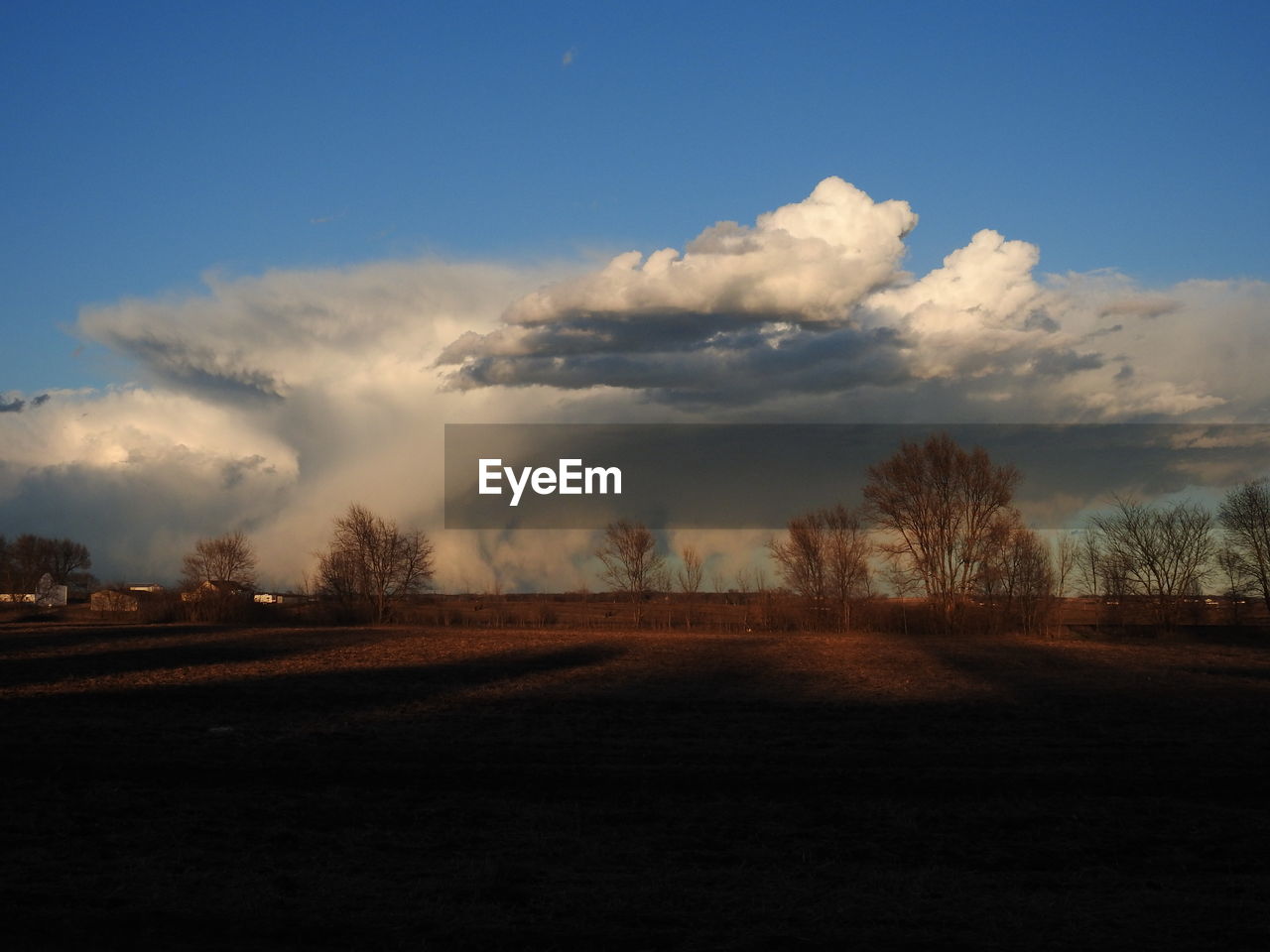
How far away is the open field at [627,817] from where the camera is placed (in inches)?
312

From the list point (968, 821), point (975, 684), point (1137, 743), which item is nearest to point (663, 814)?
point (968, 821)

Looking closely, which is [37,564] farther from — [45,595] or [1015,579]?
[1015,579]

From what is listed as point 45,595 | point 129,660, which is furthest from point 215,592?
point 129,660

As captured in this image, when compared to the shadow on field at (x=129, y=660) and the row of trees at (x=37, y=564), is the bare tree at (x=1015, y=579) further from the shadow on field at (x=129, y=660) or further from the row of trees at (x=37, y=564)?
the row of trees at (x=37, y=564)

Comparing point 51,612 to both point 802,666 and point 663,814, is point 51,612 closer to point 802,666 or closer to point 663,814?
point 802,666

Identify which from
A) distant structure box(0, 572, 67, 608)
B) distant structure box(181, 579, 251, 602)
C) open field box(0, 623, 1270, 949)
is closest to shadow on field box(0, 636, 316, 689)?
open field box(0, 623, 1270, 949)

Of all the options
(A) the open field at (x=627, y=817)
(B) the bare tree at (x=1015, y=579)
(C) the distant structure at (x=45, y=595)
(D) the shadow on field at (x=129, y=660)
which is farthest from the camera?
(C) the distant structure at (x=45, y=595)

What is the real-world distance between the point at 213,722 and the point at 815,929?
1636cm

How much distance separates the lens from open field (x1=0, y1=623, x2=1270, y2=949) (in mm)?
7926

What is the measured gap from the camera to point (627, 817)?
40.1 feet

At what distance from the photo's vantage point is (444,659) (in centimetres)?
4009

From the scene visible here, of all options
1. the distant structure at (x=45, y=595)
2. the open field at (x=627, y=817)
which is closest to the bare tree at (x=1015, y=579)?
the open field at (x=627, y=817)

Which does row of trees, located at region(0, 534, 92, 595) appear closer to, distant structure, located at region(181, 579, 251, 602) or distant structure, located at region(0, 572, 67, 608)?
distant structure, located at region(0, 572, 67, 608)

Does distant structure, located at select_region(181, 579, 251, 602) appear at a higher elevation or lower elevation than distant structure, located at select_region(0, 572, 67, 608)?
higher
